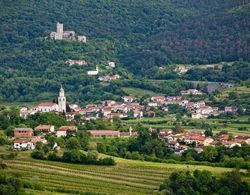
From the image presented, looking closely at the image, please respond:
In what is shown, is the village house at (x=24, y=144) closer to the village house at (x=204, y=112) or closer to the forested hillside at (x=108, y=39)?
the village house at (x=204, y=112)

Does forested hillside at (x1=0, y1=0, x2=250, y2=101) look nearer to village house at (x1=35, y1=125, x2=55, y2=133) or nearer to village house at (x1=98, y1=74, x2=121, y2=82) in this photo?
village house at (x1=98, y1=74, x2=121, y2=82)

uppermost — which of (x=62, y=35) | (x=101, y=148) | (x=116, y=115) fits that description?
(x=62, y=35)

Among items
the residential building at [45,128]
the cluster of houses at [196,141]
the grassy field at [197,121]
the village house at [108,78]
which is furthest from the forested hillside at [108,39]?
the cluster of houses at [196,141]

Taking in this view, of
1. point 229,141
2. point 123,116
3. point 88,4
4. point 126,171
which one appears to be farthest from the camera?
point 88,4

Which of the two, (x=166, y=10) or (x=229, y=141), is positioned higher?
(x=166, y=10)

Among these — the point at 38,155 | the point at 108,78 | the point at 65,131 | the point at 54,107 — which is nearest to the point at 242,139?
the point at 65,131

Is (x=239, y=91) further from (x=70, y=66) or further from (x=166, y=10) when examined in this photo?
(x=166, y=10)

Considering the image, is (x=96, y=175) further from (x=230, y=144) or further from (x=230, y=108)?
(x=230, y=108)

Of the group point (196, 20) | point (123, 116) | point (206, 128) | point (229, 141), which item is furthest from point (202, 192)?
point (196, 20)
